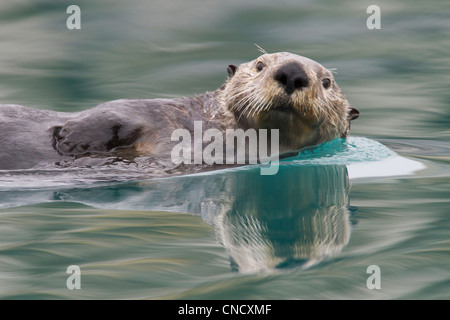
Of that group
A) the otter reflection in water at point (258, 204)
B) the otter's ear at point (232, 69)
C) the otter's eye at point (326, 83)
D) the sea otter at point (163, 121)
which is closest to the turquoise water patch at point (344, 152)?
the otter reflection in water at point (258, 204)

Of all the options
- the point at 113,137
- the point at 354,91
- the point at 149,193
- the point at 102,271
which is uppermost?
the point at 354,91

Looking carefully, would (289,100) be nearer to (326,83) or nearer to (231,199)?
(326,83)

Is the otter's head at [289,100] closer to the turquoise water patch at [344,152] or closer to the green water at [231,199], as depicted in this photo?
the turquoise water patch at [344,152]

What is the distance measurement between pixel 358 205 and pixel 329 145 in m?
1.36

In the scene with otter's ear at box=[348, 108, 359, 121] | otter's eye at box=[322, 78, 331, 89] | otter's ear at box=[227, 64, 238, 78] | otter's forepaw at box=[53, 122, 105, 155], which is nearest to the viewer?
otter's forepaw at box=[53, 122, 105, 155]

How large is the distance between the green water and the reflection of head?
0.01m

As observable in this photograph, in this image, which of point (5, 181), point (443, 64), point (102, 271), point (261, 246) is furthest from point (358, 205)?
point (443, 64)

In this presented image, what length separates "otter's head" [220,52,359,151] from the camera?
195 inches

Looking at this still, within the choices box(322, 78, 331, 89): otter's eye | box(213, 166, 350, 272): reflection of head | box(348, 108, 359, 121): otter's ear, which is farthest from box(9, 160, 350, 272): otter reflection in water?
box(322, 78, 331, 89): otter's eye

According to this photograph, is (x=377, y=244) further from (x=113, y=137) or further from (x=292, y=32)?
(x=292, y=32)

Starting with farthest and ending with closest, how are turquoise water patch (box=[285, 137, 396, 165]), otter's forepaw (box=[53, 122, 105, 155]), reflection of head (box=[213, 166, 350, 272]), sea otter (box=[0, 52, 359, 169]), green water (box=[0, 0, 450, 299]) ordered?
1. turquoise water patch (box=[285, 137, 396, 165])
2. otter's forepaw (box=[53, 122, 105, 155])
3. sea otter (box=[0, 52, 359, 169])
4. reflection of head (box=[213, 166, 350, 272])
5. green water (box=[0, 0, 450, 299])

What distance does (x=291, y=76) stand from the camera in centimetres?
490

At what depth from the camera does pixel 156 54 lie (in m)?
9.87

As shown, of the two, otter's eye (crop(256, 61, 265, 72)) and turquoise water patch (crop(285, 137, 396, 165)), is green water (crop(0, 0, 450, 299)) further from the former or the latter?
otter's eye (crop(256, 61, 265, 72))
